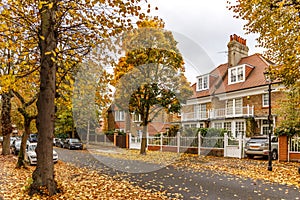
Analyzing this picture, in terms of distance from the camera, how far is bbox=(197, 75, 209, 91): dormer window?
106 feet

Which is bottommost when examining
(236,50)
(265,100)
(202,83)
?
(265,100)

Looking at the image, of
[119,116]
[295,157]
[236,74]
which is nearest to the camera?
[295,157]

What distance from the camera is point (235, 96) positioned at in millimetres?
27828

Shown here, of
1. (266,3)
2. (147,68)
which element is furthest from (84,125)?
(266,3)

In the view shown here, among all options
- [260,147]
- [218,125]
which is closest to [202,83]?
[218,125]

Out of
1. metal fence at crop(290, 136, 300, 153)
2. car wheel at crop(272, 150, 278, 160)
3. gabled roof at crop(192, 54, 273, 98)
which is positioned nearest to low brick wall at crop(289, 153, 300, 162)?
metal fence at crop(290, 136, 300, 153)

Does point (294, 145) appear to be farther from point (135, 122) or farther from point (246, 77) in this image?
point (135, 122)

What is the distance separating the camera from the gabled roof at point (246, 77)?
26.5 meters

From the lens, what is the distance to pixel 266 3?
11359 mm

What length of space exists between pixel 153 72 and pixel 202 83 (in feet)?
43.8

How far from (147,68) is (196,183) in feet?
40.7

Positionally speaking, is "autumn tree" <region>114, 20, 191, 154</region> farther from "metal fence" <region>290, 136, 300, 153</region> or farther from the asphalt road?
the asphalt road

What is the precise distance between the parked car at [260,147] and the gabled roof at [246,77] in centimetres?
792

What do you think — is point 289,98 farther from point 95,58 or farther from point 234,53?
point 234,53
